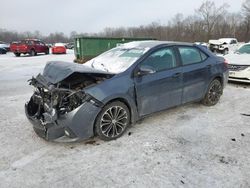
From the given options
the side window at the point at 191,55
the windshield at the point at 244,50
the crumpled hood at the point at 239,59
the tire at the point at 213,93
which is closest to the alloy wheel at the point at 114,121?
the side window at the point at 191,55

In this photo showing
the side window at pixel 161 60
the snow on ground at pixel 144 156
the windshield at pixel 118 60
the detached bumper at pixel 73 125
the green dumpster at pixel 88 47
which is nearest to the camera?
the snow on ground at pixel 144 156

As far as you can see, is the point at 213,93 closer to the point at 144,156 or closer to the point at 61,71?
the point at 144,156

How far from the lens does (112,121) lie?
373 cm

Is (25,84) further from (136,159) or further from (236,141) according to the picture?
(236,141)

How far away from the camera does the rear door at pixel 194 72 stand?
15.2 ft

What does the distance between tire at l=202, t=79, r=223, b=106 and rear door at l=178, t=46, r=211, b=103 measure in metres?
0.25

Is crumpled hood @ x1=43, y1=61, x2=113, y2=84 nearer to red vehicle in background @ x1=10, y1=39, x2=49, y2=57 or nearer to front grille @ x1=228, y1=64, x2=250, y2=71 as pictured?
front grille @ x1=228, y1=64, x2=250, y2=71

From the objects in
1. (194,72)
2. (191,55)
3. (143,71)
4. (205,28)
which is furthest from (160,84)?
(205,28)

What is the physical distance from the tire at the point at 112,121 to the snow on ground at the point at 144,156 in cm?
12

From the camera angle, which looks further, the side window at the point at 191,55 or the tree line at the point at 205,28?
the tree line at the point at 205,28

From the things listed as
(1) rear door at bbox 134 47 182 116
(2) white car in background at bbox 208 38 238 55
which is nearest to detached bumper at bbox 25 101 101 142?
(1) rear door at bbox 134 47 182 116

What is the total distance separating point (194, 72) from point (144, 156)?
223cm

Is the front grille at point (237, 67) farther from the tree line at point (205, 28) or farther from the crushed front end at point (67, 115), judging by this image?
the tree line at point (205, 28)

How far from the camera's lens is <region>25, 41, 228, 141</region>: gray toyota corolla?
341cm
